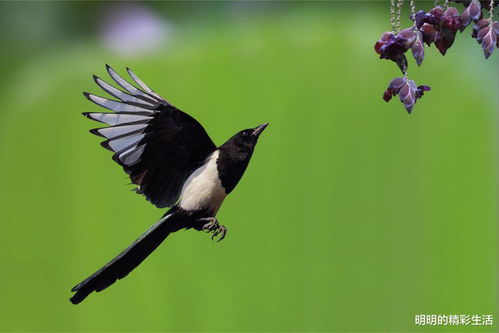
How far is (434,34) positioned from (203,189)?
1122 mm

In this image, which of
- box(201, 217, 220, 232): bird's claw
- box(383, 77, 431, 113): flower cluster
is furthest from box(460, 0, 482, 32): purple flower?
box(201, 217, 220, 232): bird's claw

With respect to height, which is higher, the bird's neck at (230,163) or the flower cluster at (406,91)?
the bird's neck at (230,163)

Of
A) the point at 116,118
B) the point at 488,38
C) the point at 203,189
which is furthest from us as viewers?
the point at 203,189

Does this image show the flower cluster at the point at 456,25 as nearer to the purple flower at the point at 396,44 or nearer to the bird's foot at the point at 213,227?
the purple flower at the point at 396,44

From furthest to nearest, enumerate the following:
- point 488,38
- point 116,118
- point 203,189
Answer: point 203,189
point 116,118
point 488,38

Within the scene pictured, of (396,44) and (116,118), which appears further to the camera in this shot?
(116,118)

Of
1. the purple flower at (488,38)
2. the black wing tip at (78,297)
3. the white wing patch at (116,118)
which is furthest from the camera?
the black wing tip at (78,297)

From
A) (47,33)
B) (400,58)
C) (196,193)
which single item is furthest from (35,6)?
(400,58)

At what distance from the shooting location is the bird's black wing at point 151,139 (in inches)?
81.6

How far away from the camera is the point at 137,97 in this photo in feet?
6.85

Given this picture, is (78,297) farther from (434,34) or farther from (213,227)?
(434,34)

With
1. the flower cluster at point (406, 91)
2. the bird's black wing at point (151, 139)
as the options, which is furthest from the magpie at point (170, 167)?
the flower cluster at point (406, 91)

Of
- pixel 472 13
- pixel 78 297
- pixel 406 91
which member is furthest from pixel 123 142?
pixel 472 13

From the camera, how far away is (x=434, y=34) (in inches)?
46.1
